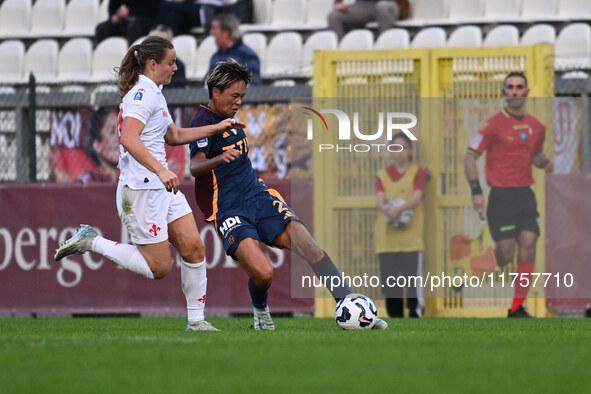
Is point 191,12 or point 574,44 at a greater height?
point 191,12

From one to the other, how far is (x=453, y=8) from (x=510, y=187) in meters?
5.53

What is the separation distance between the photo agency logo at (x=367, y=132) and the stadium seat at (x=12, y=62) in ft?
24.5

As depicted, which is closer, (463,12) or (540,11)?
(540,11)

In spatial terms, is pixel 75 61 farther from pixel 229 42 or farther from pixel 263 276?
pixel 263 276

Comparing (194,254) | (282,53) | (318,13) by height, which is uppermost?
(318,13)

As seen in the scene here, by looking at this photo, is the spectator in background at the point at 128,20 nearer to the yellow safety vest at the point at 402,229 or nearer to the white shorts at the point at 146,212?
the yellow safety vest at the point at 402,229

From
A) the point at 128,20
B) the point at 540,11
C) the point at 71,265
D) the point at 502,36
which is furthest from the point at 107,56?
the point at 540,11

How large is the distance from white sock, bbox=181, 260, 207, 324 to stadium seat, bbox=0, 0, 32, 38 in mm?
11414

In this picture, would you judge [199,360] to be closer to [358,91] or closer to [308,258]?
[308,258]

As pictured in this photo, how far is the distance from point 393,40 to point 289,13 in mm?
2312

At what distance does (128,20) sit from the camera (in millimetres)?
16609

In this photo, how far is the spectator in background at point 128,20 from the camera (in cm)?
1647

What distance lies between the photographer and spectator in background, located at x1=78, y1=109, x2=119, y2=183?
1241cm

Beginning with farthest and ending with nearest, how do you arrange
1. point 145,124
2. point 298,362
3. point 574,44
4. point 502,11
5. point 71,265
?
point 502,11 < point 574,44 < point 71,265 < point 145,124 < point 298,362
